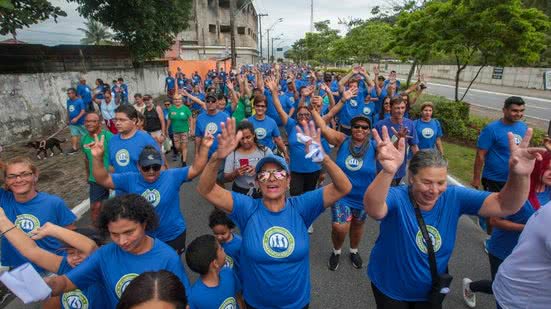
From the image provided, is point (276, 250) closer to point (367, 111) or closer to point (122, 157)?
point (122, 157)

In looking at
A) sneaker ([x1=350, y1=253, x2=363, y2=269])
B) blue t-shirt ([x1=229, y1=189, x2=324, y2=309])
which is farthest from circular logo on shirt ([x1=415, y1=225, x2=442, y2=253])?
sneaker ([x1=350, y1=253, x2=363, y2=269])

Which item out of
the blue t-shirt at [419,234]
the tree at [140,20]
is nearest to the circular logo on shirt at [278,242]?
the blue t-shirt at [419,234]

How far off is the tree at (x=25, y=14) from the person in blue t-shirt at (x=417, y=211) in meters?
10.1

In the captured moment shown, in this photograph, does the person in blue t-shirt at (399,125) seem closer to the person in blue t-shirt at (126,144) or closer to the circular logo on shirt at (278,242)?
the circular logo on shirt at (278,242)

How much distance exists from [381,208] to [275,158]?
2.69ft

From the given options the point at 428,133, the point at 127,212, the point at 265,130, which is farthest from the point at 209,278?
the point at 428,133

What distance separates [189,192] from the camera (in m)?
6.86

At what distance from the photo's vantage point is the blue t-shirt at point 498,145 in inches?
173

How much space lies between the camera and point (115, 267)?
215 cm

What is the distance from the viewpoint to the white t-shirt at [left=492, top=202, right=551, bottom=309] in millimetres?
1789

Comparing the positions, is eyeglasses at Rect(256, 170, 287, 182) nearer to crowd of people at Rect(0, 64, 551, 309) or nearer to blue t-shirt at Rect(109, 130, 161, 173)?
crowd of people at Rect(0, 64, 551, 309)

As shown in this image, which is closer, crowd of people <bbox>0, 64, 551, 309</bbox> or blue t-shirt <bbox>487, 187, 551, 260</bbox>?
crowd of people <bbox>0, 64, 551, 309</bbox>

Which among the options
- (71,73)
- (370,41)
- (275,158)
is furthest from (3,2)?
(370,41)

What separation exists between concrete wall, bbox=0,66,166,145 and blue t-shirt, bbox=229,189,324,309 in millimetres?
11426
